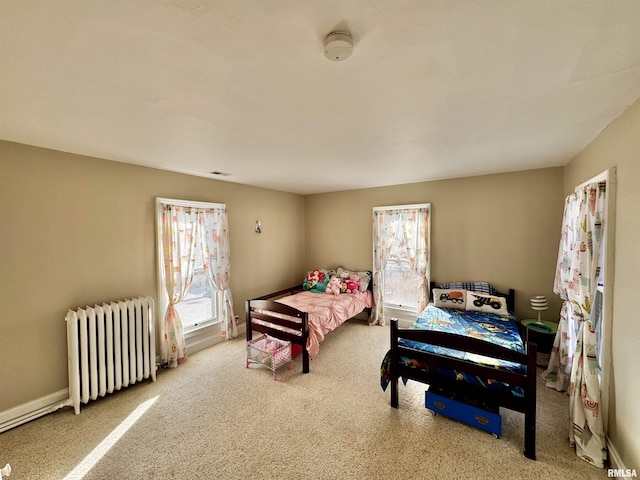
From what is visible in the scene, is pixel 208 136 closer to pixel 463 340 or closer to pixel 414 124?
pixel 414 124

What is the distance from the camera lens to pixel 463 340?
2107 mm

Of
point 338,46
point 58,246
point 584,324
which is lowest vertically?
point 584,324

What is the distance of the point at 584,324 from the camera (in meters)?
1.95

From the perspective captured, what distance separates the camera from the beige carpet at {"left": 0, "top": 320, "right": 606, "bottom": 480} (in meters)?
1.75

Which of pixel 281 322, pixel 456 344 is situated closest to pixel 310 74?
pixel 456 344

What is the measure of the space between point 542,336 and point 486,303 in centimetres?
62

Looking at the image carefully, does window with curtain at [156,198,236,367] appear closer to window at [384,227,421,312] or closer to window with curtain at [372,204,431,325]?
window with curtain at [372,204,431,325]

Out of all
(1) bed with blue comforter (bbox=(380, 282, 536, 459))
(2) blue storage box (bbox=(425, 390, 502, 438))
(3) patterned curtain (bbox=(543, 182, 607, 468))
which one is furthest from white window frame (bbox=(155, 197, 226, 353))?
(3) patterned curtain (bbox=(543, 182, 607, 468))

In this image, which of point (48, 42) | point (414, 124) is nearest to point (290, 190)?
point (414, 124)

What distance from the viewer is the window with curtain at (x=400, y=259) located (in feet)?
13.2

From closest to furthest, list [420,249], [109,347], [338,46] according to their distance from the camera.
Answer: [338,46]
[109,347]
[420,249]

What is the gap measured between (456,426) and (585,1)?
8.64ft

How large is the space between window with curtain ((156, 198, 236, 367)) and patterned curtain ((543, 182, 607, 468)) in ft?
12.1

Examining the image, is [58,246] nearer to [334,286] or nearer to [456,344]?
[334,286]
